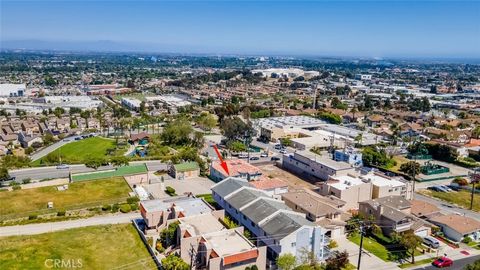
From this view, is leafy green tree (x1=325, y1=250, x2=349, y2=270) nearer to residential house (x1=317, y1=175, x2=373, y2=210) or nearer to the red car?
the red car

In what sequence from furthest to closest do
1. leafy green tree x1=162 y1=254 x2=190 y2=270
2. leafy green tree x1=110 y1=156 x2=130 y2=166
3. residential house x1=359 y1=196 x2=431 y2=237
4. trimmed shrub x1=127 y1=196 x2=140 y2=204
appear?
leafy green tree x1=110 y1=156 x2=130 y2=166 → trimmed shrub x1=127 y1=196 x2=140 y2=204 → residential house x1=359 y1=196 x2=431 y2=237 → leafy green tree x1=162 y1=254 x2=190 y2=270

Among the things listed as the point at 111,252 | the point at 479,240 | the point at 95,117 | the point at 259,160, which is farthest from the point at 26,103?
the point at 479,240

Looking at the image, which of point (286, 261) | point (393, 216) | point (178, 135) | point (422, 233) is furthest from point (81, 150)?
point (422, 233)

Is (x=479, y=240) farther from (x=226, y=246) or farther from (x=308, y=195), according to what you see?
(x=226, y=246)

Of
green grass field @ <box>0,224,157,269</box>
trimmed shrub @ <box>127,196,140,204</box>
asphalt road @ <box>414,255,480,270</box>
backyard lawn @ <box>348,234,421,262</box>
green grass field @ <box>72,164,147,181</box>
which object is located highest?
green grass field @ <box>72,164,147,181</box>

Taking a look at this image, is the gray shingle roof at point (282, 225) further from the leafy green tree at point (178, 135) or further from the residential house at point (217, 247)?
the leafy green tree at point (178, 135)

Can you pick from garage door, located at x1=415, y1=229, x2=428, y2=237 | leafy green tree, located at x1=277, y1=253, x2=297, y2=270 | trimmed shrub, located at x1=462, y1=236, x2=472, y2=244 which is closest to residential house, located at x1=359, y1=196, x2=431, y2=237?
garage door, located at x1=415, y1=229, x2=428, y2=237

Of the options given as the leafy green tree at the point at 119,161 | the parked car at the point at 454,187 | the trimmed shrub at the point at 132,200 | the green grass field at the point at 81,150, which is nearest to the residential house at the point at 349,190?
the parked car at the point at 454,187
